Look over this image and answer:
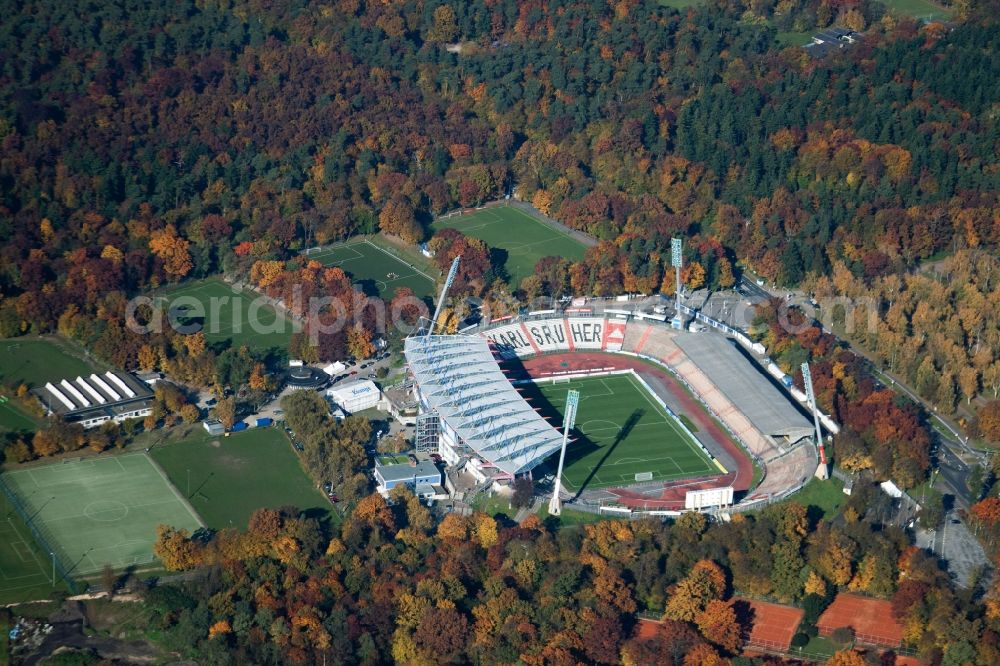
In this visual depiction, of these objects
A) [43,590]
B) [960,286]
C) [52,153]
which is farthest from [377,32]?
[43,590]

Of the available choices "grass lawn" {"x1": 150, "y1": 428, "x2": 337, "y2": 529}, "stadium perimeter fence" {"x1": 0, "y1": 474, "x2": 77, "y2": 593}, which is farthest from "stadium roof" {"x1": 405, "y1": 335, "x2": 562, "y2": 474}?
"stadium perimeter fence" {"x1": 0, "y1": 474, "x2": 77, "y2": 593}

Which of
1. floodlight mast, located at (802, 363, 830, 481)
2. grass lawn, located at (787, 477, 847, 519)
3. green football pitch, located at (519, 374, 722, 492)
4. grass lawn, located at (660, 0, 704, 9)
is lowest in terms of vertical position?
green football pitch, located at (519, 374, 722, 492)

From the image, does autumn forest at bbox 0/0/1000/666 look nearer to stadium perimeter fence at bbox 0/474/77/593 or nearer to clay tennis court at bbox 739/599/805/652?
clay tennis court at bbox 739/599/805/652

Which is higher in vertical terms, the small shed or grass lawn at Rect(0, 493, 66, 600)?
grass lawn at Rect(0, 493, 66, 600)

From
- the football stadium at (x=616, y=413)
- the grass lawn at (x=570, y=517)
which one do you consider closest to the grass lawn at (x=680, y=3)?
the football stadium at (x=616, y=413)

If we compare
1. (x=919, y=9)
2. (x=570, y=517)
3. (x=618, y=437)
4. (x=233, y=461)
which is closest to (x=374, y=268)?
(x=233, y=461)

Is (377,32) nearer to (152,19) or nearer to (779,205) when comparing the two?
(152,19)

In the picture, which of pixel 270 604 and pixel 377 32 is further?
pixel 377 32
